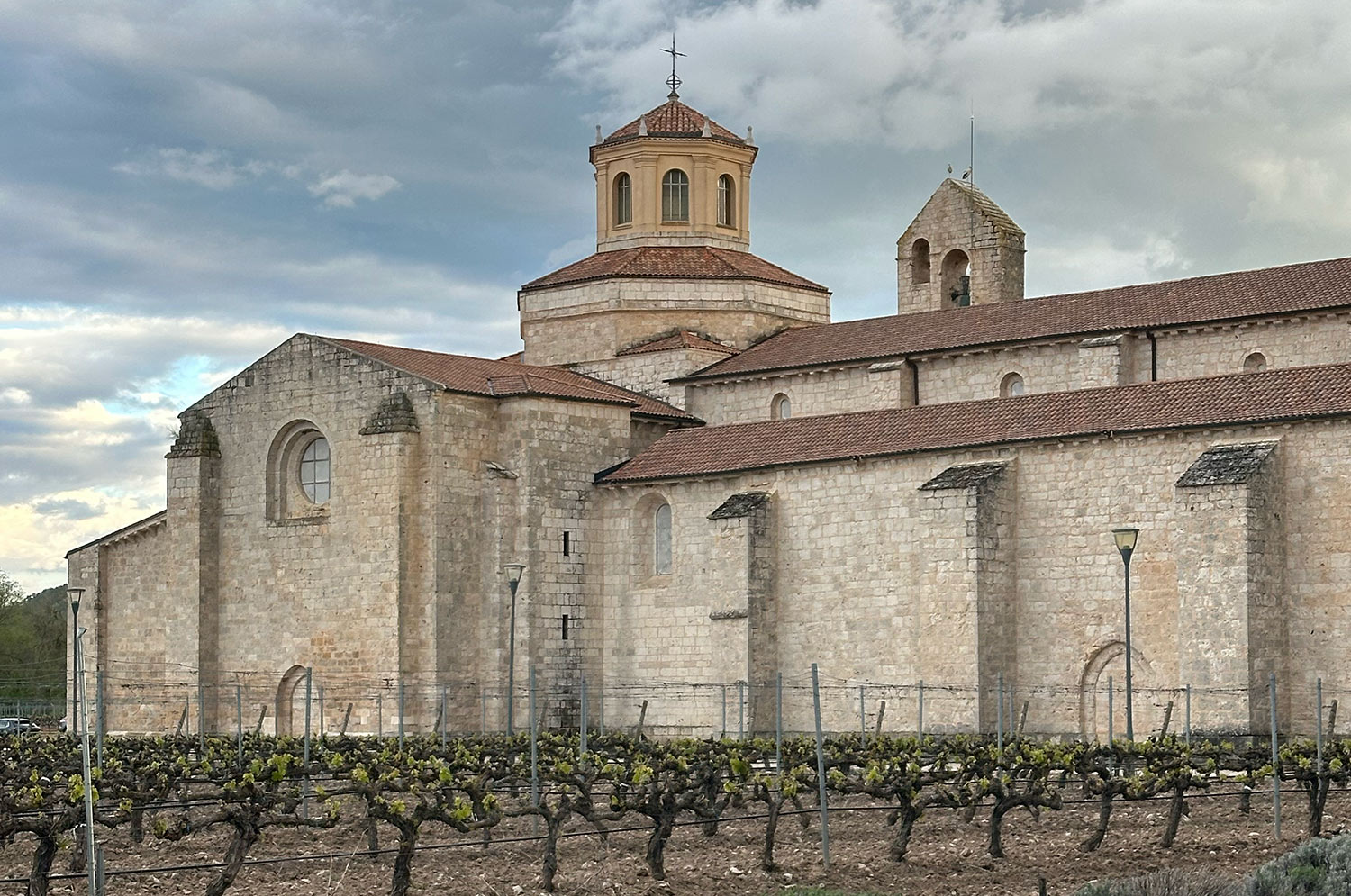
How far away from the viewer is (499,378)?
44688mm

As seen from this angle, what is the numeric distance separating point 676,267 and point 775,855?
30755mm

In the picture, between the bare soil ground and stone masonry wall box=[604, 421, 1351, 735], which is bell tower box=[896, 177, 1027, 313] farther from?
the bare soil ground

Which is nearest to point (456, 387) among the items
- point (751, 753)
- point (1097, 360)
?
point (1097, 360)

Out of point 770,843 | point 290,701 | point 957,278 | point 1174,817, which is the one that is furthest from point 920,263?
point 770,843

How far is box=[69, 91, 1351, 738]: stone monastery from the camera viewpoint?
3450 cm

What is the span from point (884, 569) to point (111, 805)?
17.4 metres

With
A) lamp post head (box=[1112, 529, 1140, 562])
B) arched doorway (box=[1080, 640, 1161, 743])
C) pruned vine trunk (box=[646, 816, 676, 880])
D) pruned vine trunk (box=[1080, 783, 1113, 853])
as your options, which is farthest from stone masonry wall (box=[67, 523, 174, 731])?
pruned vine trunk (box=[1080, 783, 1113, 853])

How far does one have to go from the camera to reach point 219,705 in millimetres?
45844

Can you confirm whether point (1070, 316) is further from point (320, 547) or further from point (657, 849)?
point (657, 849)

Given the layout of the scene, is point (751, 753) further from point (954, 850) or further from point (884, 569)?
point (884, 569)

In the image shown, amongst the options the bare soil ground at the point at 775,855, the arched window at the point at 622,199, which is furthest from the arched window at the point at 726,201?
the bare soil ground at the point at 775,855

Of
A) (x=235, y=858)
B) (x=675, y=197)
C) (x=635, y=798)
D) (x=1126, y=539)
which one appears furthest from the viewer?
(x=675, y=197)

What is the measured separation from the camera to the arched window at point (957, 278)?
51.1 meters

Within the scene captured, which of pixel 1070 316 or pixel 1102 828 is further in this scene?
pixel 1070 316
